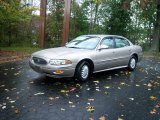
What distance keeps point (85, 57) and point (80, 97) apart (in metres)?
2.04

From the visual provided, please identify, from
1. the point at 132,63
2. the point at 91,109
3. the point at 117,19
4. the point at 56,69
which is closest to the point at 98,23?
the point at 117,19

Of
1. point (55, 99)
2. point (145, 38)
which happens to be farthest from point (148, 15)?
point (55, 99)

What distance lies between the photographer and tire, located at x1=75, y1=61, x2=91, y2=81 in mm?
8891

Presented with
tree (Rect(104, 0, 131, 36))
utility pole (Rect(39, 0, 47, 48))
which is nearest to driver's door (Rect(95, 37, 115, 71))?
utility pole (Rect(39, 0, 47, 48))

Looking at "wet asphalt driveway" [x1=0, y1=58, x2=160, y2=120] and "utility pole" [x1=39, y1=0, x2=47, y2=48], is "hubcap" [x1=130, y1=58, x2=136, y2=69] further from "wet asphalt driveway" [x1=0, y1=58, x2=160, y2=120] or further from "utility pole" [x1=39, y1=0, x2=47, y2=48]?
"utility pole" [x1=39, y1=0, x2=47, y2=48]

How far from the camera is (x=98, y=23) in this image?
2477 centimetres

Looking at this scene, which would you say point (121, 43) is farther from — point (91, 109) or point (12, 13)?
point (12, 13)

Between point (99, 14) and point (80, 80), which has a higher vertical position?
point (99, 14)

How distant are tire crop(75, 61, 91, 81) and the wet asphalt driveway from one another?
20 cm

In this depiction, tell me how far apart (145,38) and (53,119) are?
21262 millimetres

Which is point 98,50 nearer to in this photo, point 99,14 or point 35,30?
point 35,30

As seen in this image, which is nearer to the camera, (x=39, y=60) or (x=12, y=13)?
(x=39, y=60)

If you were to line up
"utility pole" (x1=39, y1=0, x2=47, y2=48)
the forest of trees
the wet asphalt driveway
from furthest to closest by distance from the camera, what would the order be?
the forest of trees
"utility pole" (x1=39, y1=0, x2=47, y2=48)
the wet asphalt driveway

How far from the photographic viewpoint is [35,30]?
2220 centimetres
